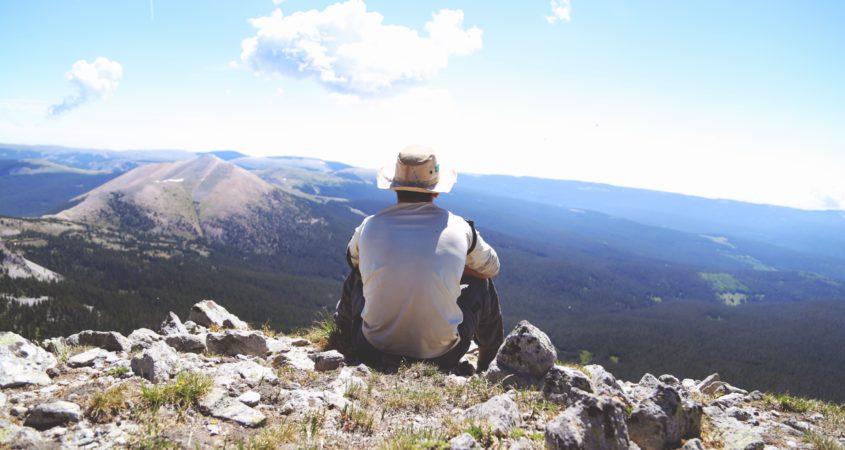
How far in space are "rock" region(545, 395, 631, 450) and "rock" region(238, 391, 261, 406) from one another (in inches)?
112

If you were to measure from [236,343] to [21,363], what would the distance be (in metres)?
2.76

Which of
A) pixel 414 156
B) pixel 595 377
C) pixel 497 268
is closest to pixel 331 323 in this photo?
pixel 497 268

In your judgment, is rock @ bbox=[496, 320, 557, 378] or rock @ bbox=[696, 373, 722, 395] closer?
rock @ bbox=[496, 320, 557, 378]

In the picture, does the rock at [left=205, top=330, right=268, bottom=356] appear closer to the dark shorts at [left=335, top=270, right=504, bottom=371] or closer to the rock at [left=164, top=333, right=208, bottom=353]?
the rock at [left=164, top=333, right=208, bottom=353]

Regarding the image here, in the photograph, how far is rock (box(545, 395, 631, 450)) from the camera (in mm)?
3500

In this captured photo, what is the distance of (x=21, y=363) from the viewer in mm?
4855

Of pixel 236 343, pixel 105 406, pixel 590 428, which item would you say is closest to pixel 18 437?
pixel 105 406

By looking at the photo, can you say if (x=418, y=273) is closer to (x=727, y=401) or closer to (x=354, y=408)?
(x=354, y=408)

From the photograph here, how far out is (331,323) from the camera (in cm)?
893

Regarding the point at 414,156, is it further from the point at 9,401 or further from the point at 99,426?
the point at 9,401

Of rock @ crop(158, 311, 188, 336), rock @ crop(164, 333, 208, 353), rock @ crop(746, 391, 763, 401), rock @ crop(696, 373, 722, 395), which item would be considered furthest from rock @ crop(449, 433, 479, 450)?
rock @ crop(158, 311, 188, 336)

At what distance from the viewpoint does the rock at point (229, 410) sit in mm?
4008

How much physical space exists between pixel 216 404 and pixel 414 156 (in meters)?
3.66

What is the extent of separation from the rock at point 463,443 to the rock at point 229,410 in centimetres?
180
